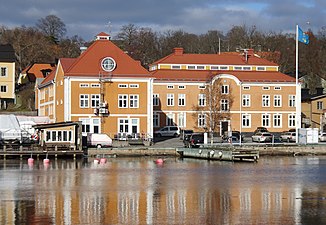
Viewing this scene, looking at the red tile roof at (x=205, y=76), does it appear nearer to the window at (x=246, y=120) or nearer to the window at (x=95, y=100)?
the window at (x=246, y=120)

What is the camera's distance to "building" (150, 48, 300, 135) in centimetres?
9506

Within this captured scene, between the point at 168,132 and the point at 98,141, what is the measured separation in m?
17.2

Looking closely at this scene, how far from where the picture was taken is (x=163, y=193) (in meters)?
41.4

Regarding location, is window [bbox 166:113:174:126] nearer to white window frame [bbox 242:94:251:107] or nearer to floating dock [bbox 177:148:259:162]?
white window frame [bbox 242:94:251:107]

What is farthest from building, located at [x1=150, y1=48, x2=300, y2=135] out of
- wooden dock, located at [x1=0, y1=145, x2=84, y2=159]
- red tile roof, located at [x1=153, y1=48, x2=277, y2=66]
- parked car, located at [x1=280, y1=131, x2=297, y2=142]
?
wooden dock, located at [x1=0, y1=145, x2=84, y2=159]

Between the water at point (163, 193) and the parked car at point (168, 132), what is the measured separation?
2795 cm

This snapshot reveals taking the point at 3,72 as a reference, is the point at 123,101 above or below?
below

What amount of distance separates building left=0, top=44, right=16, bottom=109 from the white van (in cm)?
3190

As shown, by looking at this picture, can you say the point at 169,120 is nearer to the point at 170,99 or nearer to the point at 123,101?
the point at 170,99

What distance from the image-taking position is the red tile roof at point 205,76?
95438 mm

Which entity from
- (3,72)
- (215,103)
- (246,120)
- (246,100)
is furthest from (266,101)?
(3,72)

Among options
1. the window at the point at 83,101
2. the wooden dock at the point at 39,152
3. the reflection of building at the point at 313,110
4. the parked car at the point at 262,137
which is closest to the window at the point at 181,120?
the parked car at the point at 262,137

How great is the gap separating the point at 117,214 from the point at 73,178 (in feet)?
58.0

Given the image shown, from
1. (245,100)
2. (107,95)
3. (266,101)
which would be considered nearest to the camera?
(107,95)
